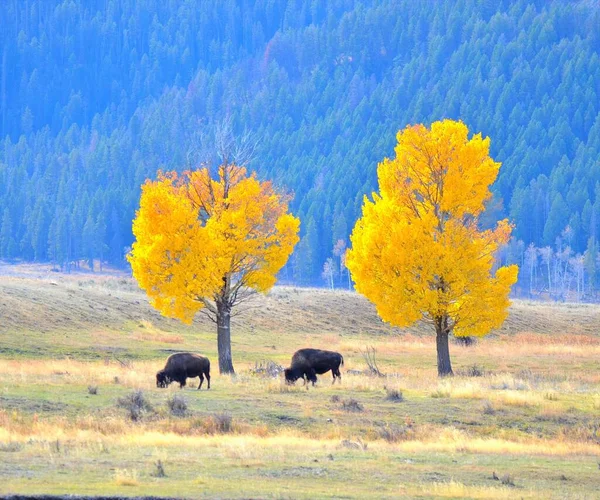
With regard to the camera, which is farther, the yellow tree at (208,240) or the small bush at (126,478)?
the yellow tree at (208,240)

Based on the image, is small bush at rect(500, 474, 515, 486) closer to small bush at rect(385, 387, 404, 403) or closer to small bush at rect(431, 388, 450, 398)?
small bush at rect(385, 387, 404, 403)

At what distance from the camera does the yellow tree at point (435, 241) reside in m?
35.0

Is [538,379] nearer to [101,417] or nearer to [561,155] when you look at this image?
[101,417]

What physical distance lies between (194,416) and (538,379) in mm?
18167

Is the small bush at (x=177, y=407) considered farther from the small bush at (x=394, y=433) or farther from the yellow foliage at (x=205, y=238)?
the yellow foliage at (x=205, y=238)

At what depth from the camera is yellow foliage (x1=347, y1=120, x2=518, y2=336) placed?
35.0m

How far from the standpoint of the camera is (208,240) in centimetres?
3569

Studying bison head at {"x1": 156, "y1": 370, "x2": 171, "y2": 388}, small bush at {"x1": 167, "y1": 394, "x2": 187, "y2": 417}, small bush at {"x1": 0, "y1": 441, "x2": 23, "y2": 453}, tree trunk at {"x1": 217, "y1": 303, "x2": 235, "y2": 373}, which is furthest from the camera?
tree trunk at {"x1": 217, "y1": 303, "x2": 235, "y2": 373}

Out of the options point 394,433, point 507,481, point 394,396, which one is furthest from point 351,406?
point 507,481

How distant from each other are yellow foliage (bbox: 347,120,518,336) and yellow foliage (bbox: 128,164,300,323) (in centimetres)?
338

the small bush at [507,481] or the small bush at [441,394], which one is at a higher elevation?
the small bush at [441,394]

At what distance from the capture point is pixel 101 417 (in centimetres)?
2328

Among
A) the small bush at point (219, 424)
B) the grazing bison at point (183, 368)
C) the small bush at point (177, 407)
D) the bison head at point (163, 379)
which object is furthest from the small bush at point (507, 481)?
the bison head at point (163, 379)

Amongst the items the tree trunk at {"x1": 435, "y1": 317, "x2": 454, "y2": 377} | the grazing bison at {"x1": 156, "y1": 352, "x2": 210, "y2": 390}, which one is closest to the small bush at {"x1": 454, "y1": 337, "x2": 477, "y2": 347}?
the tree trunk at {"x1": 435, "y1": 317, "x2": 454, "y2": 377}
